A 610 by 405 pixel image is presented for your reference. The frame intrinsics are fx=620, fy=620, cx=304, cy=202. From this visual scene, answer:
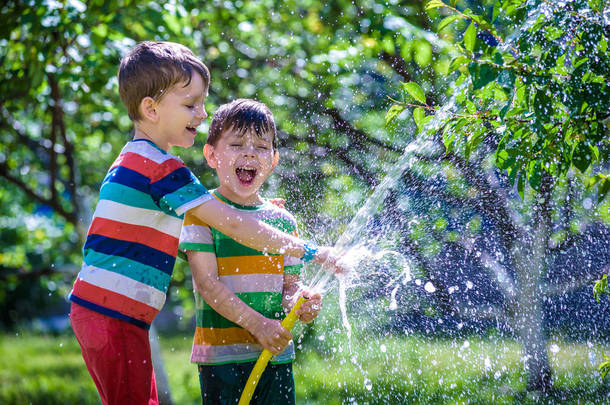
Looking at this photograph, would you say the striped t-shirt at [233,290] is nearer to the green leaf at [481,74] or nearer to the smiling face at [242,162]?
the smiling face at [242,162]

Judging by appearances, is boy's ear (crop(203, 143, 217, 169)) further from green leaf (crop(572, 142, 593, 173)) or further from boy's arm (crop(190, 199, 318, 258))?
green leaf (crop(572, 142, 593, 173))

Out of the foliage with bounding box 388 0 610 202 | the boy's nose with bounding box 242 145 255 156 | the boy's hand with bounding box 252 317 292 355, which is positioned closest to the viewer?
the foliage with bounding box 388 0 610 202

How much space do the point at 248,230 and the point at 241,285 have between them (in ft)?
0.86

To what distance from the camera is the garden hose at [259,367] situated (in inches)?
81.0

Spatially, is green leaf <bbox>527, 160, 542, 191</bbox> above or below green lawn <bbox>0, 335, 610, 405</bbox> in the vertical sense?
above

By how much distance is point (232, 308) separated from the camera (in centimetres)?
212

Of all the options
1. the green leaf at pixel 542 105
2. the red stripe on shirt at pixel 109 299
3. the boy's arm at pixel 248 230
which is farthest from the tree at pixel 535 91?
the red stripe on shirt at pixel 109 299

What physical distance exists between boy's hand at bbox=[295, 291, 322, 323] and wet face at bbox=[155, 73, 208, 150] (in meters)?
0.69

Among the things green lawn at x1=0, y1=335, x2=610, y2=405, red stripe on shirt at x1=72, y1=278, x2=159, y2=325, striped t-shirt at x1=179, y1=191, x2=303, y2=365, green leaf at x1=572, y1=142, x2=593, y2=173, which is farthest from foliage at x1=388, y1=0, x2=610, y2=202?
green lawn at x1=0, y1=335, x2=610, y2=405

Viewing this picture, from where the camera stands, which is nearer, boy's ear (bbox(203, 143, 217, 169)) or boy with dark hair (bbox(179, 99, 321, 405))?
boy with dark hair (bbox(179, 99, 321, 405))

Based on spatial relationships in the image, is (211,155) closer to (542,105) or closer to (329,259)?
(329,259)

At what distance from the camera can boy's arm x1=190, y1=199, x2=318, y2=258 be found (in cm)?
200

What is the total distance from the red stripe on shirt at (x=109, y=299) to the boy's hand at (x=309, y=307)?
519mm

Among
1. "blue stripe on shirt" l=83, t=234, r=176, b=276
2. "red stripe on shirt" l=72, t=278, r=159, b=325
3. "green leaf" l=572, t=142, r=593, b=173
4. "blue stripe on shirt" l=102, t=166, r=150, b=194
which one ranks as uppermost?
"green leaf" l=572, t=142, r=593, b=173
